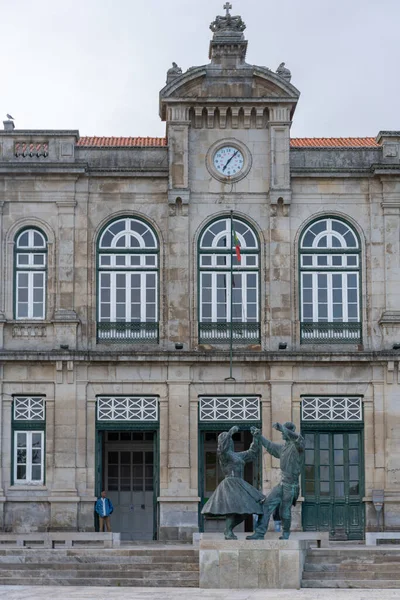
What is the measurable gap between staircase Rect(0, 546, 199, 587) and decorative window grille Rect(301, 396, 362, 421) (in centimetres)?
784

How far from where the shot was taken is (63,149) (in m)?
37.4

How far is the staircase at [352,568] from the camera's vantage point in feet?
90.0

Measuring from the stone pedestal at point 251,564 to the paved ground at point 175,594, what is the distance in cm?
46

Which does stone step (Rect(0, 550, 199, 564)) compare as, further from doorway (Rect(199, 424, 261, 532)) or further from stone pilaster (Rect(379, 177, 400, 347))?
stone pilaster (Rect(379, 177, 400, 347))

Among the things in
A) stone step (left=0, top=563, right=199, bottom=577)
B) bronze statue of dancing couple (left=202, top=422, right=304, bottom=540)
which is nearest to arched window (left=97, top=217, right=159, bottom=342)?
stone step (left=0, top=563, right=199, bottom=577)

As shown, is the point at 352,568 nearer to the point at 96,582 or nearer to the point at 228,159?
the point at 96,582

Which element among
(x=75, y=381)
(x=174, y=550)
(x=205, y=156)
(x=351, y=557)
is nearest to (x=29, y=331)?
(x=75, y=381)

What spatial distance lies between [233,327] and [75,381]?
443 centimetres

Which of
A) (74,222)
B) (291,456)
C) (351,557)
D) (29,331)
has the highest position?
(74,222)

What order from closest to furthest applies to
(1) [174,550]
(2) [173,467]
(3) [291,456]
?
(3) [291,456]
(1) [174,550]
(2) [173,467]

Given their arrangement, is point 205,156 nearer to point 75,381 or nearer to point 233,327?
point 233,327

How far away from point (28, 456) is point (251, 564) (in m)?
11.1

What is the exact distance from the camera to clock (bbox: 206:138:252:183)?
123 ft

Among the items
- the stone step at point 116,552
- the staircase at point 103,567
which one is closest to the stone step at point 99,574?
the staircase at point 103,567
